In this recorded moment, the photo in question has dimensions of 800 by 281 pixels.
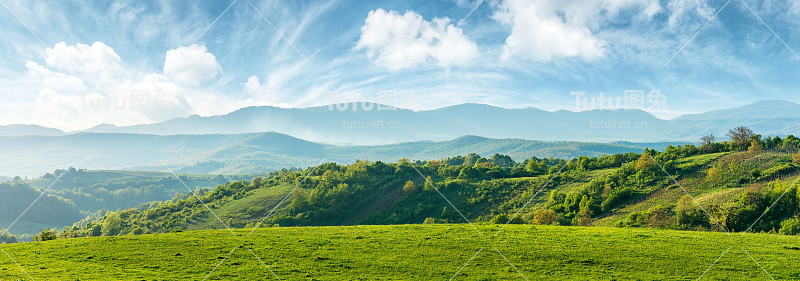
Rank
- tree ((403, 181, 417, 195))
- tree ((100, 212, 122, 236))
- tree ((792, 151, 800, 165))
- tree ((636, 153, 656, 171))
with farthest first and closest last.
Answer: tree ((100, 212, 122, 236)), tree ((403, 181, 417, 195)), tree ((636, 153, 656, 171)), tree ((792, 151, 800, 165))

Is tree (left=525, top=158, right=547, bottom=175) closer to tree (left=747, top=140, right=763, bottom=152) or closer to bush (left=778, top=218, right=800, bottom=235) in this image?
tree (left=747, top=140, right=763, bottom=152)

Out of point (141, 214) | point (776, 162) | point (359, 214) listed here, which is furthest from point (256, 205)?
point (776, 162)

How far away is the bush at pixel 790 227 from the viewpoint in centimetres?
2748

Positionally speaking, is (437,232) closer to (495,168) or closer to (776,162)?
(776,162)

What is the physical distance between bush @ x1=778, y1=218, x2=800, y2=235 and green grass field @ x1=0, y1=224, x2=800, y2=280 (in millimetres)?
6318

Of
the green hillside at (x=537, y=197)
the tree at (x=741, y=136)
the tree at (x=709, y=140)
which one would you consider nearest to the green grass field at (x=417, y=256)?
the green hillside at (x=537, y=197)

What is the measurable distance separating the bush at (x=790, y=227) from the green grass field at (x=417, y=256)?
6318mm

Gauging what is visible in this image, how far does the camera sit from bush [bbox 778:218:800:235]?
27484 mm

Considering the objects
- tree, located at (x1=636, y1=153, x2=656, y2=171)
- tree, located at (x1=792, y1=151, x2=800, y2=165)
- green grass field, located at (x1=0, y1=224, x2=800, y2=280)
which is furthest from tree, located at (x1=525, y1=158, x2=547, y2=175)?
green grass field, located at (x1=0, y1=224, x2=800, y2=280)

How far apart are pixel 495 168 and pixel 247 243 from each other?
246 feet

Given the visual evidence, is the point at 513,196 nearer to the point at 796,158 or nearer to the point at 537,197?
the point at 537,197

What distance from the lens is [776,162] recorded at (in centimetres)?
4706

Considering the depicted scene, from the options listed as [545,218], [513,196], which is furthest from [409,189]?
[545,218]

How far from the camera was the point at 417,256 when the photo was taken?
791 inches
